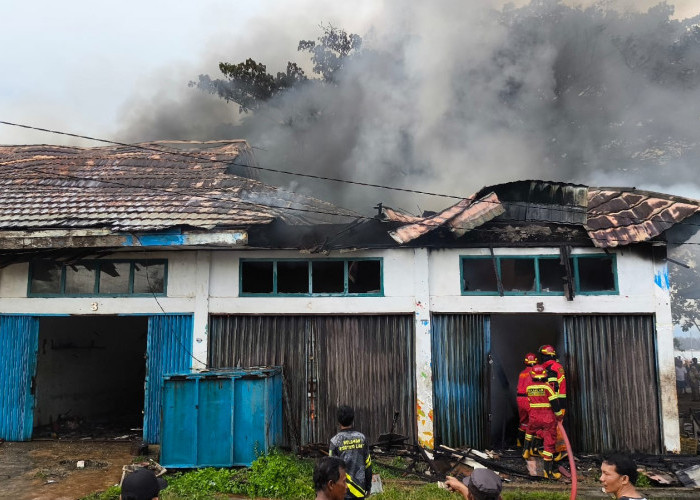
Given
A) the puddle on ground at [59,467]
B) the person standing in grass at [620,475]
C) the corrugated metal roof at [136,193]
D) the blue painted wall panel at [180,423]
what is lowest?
the puddle on ground at [59,467]

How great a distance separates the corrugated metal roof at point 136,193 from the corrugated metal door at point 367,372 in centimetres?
214

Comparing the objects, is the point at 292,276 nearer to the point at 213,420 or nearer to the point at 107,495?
the point at 213,420

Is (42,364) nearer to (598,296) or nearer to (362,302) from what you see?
(362,302)

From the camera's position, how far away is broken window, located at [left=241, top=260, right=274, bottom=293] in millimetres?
9375

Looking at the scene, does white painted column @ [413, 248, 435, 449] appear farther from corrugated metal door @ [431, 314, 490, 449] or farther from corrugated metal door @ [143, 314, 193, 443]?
corrugated metal door @ [143, 314, 193, 443]

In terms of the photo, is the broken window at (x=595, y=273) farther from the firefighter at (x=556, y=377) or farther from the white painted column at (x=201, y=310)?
the white painted column at (x=201, y=310)

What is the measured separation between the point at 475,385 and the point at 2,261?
29.5 ft

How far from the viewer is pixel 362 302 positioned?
29.8ft

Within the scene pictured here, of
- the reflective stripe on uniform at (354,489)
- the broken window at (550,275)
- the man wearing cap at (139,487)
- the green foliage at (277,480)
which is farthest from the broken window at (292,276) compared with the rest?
the man wearing cap at (139,487)

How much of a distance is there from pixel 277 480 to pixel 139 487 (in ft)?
14.6

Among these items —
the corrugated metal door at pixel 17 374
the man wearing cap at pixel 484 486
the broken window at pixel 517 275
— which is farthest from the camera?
the broken window at pixel 517 275

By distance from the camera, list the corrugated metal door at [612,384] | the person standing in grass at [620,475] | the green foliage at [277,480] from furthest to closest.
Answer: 1. the corrugated metal door at [612,384]
2. the green foliage at [277,480]
3. the person standing in grass at [620,475]

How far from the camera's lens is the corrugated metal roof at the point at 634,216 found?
8438 millimetres

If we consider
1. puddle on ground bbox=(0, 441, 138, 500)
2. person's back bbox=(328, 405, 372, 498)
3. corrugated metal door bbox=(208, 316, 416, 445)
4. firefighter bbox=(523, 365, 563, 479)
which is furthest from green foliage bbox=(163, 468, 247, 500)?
firefighter bbox=(523, 365, 563, 479)
